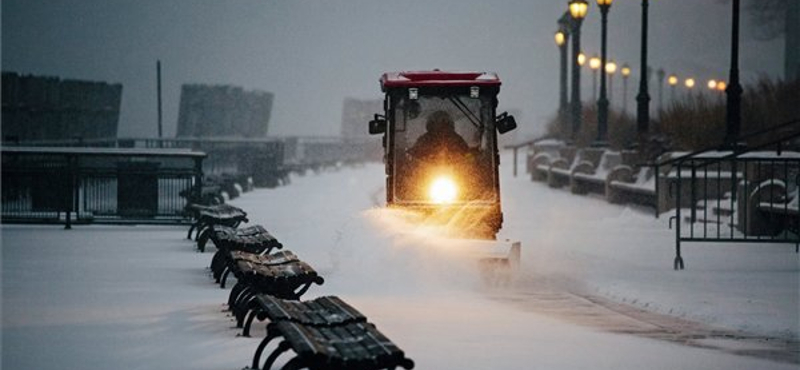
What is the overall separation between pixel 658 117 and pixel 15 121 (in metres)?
16.4

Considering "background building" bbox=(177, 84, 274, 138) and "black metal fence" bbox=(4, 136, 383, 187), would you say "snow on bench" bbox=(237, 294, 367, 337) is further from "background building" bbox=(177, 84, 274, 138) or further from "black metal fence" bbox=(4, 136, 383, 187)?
"background building" bbox=(177, 84, 274, 138)

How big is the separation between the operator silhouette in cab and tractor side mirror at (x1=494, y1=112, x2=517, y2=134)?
1.78 ft

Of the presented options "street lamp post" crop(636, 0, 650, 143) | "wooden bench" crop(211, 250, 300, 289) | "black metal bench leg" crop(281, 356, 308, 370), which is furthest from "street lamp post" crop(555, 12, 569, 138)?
"black metal bench leg" crop(281, 356, 308, 370)

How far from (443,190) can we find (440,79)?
4.57ft

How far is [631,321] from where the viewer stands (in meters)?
12.9

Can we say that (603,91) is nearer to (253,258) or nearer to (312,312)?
(253,258)

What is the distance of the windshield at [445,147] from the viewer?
18.8 meters

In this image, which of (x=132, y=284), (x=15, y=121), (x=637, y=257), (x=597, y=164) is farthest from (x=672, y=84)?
(x=132, y=284)

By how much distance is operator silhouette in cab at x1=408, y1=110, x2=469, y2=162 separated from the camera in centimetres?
1881

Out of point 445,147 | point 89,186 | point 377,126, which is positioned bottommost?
point 89,186

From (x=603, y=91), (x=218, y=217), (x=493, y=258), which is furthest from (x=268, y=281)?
(x=603, y=91)

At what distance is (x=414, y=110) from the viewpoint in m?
19.0

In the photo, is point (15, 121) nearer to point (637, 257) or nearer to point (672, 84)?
point (637, 257)

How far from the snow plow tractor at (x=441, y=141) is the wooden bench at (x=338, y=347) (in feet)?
31.3
